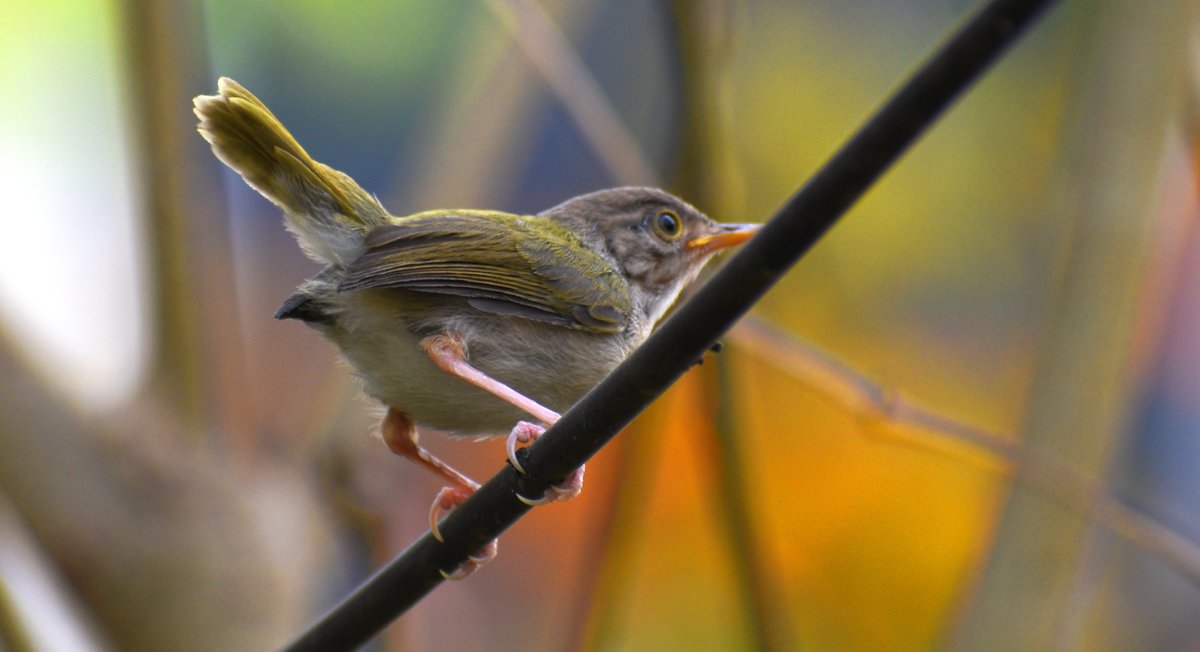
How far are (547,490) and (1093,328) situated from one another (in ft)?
9.40

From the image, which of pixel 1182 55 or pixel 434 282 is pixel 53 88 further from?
pixel 1182 55

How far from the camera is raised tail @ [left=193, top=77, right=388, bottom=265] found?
9.12 feet

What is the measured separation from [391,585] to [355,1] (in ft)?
21.1

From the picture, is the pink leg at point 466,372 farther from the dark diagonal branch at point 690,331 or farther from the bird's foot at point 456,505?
the dark diagonal branch at point 690,331

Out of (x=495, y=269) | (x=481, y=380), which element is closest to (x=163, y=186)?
(x=495, y=269)

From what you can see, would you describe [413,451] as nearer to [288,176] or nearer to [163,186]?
[288,176]

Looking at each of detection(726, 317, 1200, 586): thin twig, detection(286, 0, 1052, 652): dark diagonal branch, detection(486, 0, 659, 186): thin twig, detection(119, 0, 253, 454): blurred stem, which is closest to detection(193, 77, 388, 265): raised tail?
detection(286, 0, 1052, 652): dark diagonal branch

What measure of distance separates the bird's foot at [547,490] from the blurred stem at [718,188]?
6.01ft

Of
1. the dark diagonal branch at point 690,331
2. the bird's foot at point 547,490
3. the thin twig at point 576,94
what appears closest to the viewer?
the dark diagonal branch at point 690,331

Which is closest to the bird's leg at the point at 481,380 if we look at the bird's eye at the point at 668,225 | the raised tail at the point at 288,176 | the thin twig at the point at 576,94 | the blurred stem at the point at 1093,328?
the raised tail at the point at 288,176

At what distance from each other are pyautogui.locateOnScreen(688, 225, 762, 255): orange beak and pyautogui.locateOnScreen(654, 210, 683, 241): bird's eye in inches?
2.3

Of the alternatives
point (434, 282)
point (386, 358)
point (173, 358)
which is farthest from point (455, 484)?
point (173, 358)

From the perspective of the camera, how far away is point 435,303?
295 centimetres

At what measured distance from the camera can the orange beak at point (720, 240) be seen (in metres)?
3.53
